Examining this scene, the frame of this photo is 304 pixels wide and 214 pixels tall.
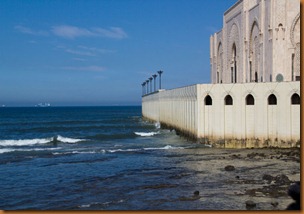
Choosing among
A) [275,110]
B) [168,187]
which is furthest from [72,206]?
[275,110]

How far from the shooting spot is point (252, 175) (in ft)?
60.4

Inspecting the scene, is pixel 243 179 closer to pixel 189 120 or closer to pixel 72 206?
pixel 72 206

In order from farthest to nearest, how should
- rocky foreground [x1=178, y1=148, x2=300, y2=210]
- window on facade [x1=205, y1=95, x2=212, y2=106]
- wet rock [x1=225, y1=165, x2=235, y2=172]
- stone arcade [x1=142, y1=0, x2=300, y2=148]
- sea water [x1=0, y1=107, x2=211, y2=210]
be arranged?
window on facade [x1=205, y1=95, x2=212, y2=106] → stone arcade [x1=142, y1=0, x2=300, y2=148] → wet rock [x1=225, y1=165, x2=235, y2=172] → sea water [x1=0, y1=107, x2=211, y2=210] → rocky foreground [x1=178, y1=148, x2=300, y2=210]

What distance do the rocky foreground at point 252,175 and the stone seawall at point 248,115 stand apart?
106cm

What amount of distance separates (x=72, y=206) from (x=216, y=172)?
7.57 meters

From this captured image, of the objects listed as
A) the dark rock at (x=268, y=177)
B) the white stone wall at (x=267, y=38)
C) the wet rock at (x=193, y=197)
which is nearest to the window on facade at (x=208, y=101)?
the white stone wall at (x=267, y=38)

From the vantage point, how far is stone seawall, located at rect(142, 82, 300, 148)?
86.7 feet

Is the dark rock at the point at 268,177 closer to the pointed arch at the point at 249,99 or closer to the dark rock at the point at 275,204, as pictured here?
the dark rock at the point at 275,204

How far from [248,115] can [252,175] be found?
9212 millimetres

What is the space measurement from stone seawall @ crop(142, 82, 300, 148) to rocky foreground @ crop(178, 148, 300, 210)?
1057 millimetres

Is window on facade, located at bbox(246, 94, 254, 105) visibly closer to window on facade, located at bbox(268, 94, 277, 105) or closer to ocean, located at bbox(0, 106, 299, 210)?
window on facade, located at bbox(268, 94, 277, 105)

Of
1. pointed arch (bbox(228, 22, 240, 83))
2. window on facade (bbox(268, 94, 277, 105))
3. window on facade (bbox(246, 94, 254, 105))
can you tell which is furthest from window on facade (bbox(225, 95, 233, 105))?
pointed arch (bbox(228, 22, 240, 83))

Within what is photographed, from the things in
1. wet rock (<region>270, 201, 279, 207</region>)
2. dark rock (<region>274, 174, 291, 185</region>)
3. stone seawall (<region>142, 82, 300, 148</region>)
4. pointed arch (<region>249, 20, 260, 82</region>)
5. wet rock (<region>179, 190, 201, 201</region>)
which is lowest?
wet rock (<region>179, 190, 201, 201</region>)

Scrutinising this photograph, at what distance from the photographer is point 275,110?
1050 inches
